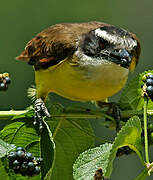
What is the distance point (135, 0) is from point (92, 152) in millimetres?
5949

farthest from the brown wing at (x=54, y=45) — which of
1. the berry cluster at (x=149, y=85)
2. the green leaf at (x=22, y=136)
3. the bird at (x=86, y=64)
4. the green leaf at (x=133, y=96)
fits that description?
the berry cluster at (x=149, y=85)

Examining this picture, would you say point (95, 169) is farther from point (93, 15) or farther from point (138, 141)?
point (93, 15)

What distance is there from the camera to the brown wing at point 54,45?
2.74 meters

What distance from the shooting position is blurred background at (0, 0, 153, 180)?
18.0ft

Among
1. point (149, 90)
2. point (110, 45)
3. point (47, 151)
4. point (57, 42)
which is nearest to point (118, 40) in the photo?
point (110, 45)

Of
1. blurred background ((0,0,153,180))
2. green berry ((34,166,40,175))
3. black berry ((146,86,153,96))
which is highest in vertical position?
black berry ((146,86,153,96))

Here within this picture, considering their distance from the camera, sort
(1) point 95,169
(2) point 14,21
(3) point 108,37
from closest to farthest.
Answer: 1. (1) point 95,169
2. (3) point 108,37
3. (2) point 14,21

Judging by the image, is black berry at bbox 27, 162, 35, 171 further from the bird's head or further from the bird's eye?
the bird's eye

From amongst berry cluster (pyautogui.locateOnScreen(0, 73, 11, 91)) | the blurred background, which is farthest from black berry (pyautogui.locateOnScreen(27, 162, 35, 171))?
the blurred background

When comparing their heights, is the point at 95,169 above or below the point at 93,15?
above

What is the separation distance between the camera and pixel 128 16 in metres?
6.94

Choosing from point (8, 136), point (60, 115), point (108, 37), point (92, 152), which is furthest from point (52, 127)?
point (108, 37)

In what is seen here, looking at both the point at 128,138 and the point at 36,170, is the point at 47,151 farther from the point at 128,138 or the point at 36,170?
the point at 128,138

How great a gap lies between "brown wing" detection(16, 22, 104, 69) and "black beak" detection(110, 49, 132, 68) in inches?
9.7
